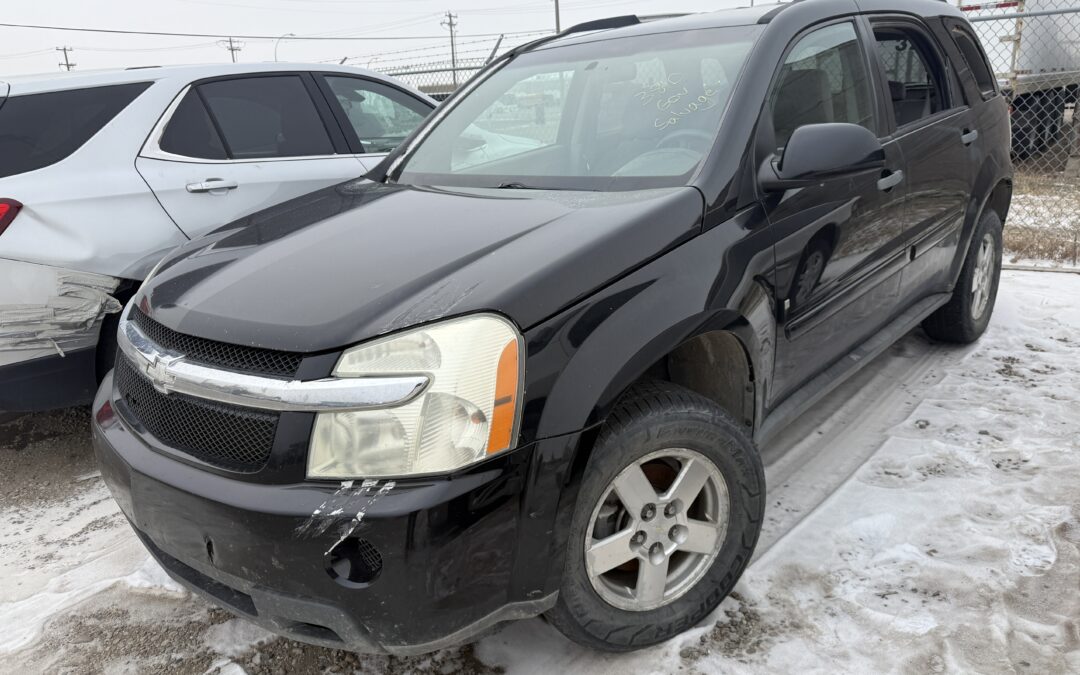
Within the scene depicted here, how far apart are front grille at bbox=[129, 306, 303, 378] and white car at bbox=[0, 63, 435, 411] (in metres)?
1.33

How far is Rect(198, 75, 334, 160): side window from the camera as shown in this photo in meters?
3.90

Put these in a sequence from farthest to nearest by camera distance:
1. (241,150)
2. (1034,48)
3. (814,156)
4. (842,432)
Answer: (1034,48), (241,150), (842,432), (814,156)

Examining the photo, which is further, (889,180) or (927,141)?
(927,141)

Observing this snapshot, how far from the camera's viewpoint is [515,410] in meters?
1.75

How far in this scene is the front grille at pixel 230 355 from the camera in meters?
1.77

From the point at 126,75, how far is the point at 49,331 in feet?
4.33

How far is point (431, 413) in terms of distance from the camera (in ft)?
5.59

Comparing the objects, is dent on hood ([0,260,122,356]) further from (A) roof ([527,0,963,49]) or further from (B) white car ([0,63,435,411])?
(A) roof ([527,0,963,49])

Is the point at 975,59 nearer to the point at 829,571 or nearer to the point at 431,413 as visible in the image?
the point at 829,571

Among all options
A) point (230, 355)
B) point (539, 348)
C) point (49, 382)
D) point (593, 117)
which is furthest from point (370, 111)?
point (539, 348)

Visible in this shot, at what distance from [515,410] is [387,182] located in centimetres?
159

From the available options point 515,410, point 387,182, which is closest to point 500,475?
point 515,410

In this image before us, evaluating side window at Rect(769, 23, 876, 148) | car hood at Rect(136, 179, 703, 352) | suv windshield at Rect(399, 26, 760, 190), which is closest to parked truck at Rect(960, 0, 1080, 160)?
side window at Rect(769, 23, 876, 148)

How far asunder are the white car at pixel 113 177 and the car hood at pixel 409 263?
0.83m
